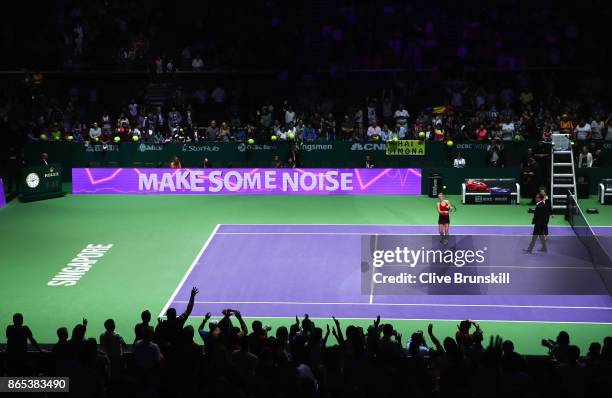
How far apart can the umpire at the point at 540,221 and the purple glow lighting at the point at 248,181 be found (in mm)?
10767

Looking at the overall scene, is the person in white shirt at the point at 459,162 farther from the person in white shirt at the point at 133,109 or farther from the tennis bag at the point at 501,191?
the person in white shirt at the point at 133,109

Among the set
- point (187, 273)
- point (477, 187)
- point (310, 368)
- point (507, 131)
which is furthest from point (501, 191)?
point (310, 368)

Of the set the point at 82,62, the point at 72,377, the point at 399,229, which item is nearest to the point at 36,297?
the point at 72,377

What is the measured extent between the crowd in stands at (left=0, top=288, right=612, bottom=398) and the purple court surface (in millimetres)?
6604

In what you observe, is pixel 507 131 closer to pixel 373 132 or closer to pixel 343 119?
pixel 373 132

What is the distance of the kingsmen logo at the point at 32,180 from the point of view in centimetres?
3156

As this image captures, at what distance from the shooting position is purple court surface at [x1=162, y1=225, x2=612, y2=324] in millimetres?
18062

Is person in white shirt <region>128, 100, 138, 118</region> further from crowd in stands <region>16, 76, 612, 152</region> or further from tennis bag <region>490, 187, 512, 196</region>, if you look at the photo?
tennis bag <region>490, 187, 512, 196</region>

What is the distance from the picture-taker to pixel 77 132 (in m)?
36.7

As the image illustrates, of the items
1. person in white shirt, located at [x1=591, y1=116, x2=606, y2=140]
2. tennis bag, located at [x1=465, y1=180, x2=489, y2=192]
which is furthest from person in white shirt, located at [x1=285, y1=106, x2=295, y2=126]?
person in white shirt, located at [x1=591, y1=116, x2=606, y2=140]

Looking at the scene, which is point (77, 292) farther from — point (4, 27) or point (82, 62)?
point (4, 27)

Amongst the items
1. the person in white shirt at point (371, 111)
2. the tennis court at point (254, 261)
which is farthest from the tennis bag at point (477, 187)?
the person in white shirt at point (371, 111)

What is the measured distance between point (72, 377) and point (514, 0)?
114 feet

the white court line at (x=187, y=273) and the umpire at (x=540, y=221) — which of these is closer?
the white court line at (x=187, y=273)
